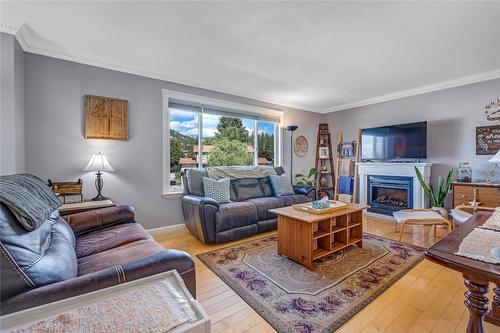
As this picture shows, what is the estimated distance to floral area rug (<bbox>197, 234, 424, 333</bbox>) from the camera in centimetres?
161

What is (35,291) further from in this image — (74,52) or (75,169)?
(74,52)

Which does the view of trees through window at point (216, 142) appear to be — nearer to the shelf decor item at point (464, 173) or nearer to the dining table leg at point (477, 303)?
the shelf decor item at point (464, 173)

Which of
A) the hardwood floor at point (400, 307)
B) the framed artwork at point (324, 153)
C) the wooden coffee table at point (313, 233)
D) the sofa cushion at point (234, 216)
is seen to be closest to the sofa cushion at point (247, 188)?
the sofa cushion at point (234, 216)

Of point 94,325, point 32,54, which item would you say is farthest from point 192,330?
point 32,54

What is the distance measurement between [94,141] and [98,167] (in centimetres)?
47

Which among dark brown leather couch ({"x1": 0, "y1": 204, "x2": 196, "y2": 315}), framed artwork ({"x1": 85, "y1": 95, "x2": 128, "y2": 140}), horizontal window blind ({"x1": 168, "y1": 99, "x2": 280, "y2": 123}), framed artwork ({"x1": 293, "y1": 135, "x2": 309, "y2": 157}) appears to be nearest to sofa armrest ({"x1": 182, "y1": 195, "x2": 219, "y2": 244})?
dark brown leather couch ({"x1": 0, "y1": 204, "x2": 196, "y2": 315})

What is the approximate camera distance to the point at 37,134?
2.64 m

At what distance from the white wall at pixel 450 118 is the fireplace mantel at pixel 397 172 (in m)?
→ 0.34

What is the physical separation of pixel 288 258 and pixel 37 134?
→ 10.6 feet

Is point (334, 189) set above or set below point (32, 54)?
below

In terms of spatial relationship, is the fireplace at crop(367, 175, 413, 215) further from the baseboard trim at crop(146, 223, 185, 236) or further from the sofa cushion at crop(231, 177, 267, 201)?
the baseboard trim at crop(146, 223, 185, 236)

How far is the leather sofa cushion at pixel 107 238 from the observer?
1749 mm

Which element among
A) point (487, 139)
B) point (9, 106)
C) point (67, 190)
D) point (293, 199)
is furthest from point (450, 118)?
point (9, 106)

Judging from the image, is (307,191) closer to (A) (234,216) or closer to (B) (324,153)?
(A) (234,216)
